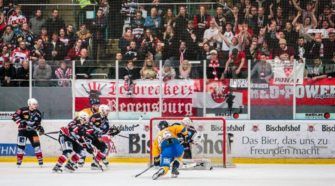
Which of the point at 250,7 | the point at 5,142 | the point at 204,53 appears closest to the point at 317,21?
the point at 250,7

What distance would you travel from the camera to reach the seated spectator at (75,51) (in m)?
19.7

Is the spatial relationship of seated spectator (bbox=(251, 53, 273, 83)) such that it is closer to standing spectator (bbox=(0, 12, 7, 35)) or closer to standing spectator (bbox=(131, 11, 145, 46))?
standing spectator (bbox=(131, 11, 145, 46))

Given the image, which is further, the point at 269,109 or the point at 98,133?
the point at 269,109

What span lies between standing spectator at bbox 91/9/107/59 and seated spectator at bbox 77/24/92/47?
153mm

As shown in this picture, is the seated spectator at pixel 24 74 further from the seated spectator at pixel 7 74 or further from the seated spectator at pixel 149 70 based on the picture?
the seated spectator at pixel 149 70

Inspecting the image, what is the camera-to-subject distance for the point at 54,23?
20203 mm

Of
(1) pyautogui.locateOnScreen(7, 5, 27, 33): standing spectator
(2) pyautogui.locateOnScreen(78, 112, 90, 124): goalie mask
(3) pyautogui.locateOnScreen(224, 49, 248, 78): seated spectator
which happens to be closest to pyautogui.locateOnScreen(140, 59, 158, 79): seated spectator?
(3) pyautogui.locateOnScreen(224, 49, 248, 78): seated spectator

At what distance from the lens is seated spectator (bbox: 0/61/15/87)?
18359mm

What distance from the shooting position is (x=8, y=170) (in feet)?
53.1

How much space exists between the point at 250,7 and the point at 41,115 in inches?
230

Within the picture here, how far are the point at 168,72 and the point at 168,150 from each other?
417cm

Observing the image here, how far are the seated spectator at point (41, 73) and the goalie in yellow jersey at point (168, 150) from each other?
457cm

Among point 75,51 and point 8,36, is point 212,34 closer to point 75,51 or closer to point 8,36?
point 75,51

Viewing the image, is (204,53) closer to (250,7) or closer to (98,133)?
(250,7)
